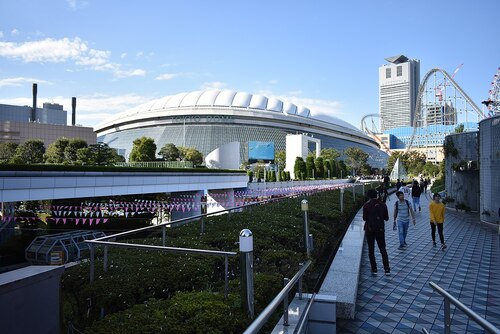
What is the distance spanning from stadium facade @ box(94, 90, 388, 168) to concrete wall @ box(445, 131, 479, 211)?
47934mm

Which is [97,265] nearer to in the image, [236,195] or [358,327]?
[358,327]

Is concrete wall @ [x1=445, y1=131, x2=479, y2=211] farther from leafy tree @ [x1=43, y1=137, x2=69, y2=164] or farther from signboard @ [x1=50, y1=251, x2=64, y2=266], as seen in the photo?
leafy tree @ [x1=43, y1=137, x2=69, y2=164]

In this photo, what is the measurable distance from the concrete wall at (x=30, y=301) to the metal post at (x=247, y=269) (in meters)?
1.79

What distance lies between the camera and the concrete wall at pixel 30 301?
3.21m

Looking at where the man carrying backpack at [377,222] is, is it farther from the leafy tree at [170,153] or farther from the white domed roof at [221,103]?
the white domed roof at [221,103]

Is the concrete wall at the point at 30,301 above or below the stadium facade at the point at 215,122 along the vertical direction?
below

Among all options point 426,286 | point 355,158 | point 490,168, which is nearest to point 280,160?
point 355,158

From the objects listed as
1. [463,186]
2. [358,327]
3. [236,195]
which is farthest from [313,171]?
[358,327]

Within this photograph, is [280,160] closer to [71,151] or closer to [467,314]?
[71,151]

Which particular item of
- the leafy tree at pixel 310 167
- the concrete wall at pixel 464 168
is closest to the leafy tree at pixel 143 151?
the leafy tree at pixel 310 167

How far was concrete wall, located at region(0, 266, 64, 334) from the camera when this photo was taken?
321cm

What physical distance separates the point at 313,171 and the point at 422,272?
44354mm

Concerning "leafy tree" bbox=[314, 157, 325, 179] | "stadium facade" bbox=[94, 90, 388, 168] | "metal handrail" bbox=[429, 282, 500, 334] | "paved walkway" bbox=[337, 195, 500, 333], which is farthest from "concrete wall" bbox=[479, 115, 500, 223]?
"stadium facade" bbox=[94, 90, 388, 168]

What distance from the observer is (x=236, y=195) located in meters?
33.5
